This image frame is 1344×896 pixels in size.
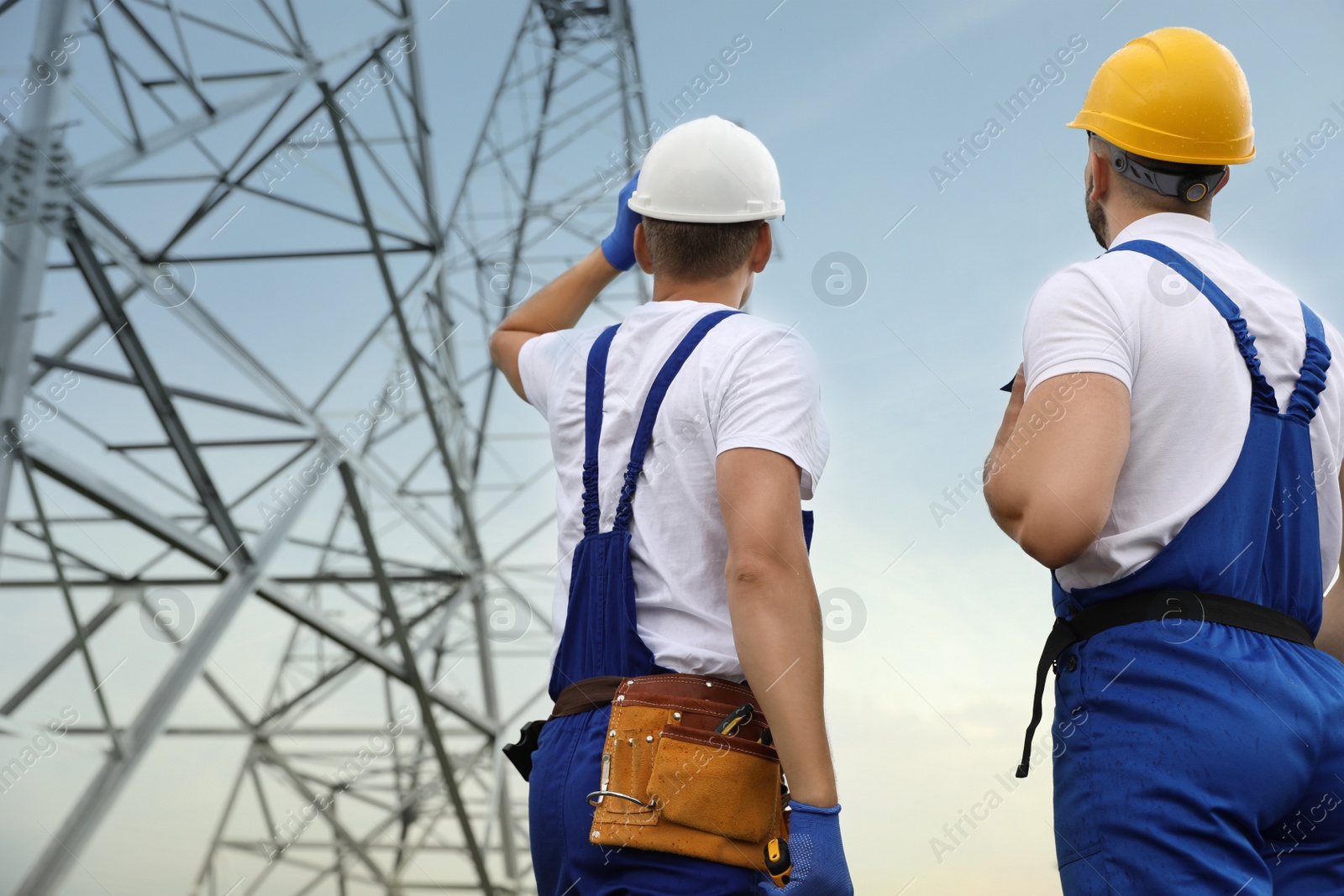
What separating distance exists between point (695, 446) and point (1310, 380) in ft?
3.86

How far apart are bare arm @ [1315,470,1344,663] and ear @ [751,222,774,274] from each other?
1.41m

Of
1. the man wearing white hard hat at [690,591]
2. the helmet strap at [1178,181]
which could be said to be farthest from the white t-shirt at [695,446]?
the helmet strap at [1178,181]

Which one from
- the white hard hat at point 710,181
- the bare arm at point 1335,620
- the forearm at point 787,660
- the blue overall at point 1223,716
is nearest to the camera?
the blue overall at point 1223,716

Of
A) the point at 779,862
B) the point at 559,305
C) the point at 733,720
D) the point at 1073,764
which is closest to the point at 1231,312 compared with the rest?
the point at 1073,764

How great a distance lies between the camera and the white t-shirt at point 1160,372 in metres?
1.98

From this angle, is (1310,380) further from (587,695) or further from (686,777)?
(587,695)

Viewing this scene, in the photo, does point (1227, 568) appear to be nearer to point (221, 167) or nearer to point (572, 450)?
point (572, 450)

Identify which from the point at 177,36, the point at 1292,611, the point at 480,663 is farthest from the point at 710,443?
the point at 480,663

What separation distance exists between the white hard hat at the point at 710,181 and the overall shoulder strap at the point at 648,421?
1.23 ft

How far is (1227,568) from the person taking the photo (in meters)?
1.98

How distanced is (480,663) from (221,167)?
4757mm

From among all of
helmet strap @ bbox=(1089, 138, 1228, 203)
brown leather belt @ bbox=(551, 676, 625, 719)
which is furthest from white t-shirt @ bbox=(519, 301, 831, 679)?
helmet strap @ bbox=(1089, 138, 1228, 203)

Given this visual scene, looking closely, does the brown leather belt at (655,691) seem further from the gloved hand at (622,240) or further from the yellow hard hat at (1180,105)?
the yellow hard hat at (1180,105)

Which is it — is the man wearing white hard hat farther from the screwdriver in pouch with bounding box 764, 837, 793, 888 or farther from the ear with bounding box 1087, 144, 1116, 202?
the ear with bounding box 1087, 144, 1116, 202
